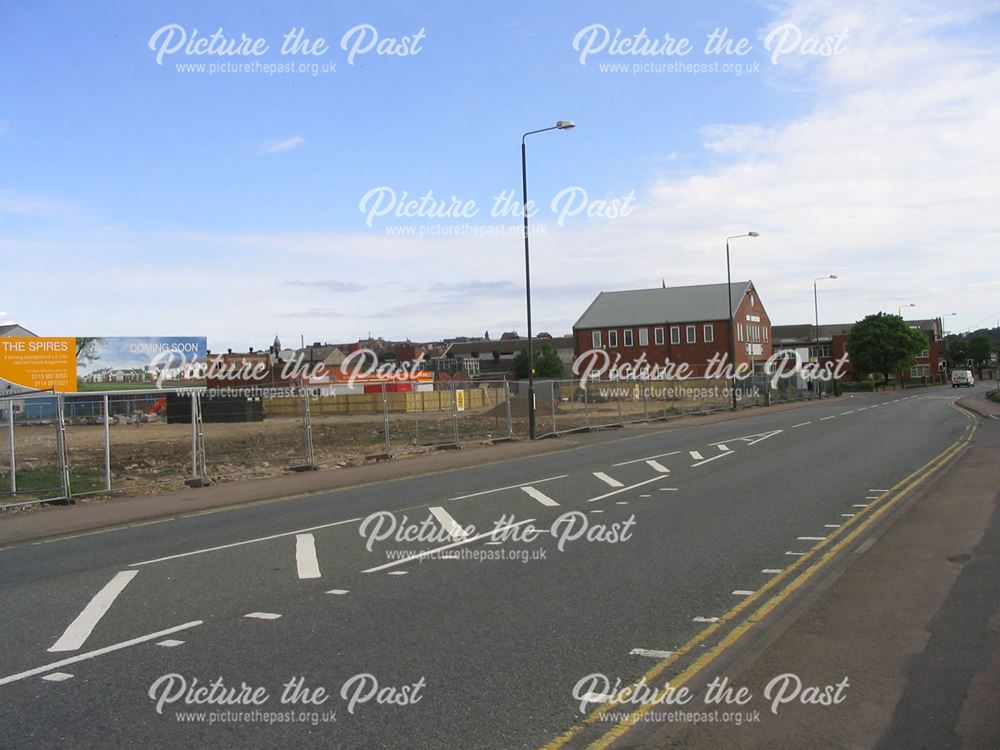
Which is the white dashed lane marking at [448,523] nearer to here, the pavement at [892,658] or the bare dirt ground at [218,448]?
the pavement at [892,658]

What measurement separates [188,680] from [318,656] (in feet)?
2.88

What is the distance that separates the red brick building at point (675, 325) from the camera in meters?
92.4

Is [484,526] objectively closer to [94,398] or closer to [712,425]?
[94,398]

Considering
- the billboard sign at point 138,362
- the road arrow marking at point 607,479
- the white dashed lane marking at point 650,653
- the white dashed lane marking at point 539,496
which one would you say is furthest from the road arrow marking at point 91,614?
the billboard sign at point 138,362

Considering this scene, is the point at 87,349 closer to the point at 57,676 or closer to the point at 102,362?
the point at 102,362

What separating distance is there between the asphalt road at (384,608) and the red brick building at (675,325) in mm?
77694

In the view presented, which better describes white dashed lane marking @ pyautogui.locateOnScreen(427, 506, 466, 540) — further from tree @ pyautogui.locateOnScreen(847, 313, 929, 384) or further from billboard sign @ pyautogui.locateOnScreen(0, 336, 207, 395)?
tree @ pyautogui.locateOnScreen(847, 313, 929, 384)

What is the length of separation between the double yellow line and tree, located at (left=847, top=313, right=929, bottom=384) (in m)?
99.7

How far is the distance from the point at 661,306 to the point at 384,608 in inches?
3636

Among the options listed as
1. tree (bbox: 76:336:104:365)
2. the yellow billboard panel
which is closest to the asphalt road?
the yellow billboard panel

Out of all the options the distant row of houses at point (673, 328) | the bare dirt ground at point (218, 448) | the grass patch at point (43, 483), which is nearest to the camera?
the grass patch at point (43, 483)

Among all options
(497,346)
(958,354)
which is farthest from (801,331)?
(497,346)

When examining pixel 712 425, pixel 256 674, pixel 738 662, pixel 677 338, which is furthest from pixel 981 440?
pixel 677 338

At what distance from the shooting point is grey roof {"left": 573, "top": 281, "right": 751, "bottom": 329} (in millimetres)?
93875
